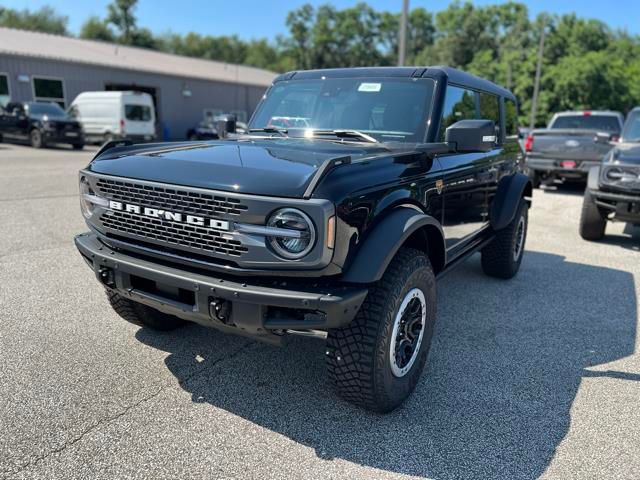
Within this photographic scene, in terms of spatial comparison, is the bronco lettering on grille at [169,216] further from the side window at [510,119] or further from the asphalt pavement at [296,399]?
the side window at [510,119]

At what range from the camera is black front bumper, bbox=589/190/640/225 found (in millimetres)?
6488

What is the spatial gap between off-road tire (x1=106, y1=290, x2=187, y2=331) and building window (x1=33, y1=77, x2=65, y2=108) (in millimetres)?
24481

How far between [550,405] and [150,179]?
267 cm

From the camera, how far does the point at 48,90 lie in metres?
A: 24.4

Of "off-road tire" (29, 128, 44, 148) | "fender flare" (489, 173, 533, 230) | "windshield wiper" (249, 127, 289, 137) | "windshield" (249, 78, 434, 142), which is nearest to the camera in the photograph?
"windshield" (249, 78, 434, 142)

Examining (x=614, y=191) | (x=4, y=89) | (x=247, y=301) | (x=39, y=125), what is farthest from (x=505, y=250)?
(x=4, y=89)

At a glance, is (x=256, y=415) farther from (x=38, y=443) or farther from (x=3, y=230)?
(x=3, y=230)

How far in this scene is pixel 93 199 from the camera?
10.0 ft

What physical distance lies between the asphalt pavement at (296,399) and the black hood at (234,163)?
1.29 m

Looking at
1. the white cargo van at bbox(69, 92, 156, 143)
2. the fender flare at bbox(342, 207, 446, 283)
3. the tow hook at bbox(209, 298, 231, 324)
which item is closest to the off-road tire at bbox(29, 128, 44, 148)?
the white cargo van at bbox(69, 92, 156, 143)

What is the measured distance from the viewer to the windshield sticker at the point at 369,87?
3.87 m

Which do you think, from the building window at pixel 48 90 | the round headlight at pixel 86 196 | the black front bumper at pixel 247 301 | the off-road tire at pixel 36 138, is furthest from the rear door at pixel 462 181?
the building window at pixel 48 90

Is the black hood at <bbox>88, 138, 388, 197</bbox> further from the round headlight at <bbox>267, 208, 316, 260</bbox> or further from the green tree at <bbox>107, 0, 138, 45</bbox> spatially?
the green tree at <bbox>107, 0, 138, 45</bbox>

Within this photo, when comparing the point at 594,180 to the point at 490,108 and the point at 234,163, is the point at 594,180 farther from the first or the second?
the point at 234,163
